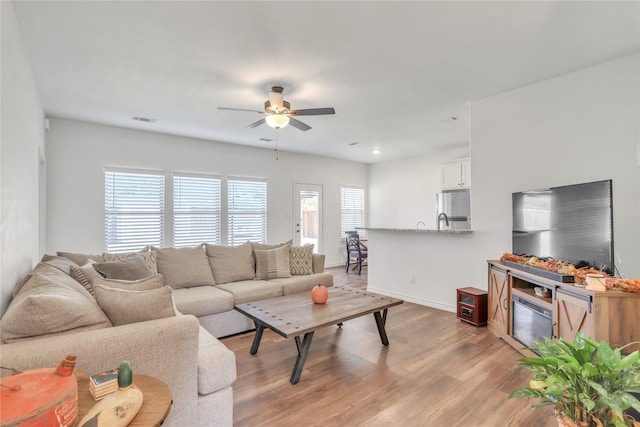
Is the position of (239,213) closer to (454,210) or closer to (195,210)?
(195,210)

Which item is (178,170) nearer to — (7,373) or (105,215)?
(105,215)

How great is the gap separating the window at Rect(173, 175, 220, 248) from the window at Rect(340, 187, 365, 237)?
3202mm

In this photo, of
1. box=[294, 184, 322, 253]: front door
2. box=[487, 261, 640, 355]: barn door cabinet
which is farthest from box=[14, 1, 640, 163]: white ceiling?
box=[294, 184, 322, 253]: front door

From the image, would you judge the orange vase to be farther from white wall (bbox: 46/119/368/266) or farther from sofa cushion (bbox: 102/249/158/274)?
white wall (bbox: 46/119/368/266)

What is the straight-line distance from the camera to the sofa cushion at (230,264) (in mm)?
3836

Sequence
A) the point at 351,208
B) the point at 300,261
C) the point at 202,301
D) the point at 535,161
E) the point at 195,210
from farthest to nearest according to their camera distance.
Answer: the point at 351,208, the point at 195,210, the point at 300,261, the point at 535,161, the point at 202,301

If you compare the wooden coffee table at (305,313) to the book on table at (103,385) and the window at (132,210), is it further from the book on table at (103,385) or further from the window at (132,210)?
the window at (132,210)

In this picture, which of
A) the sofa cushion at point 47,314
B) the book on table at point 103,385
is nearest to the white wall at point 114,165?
the sofa cushion at point 47,314

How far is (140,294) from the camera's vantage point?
1.67 metres

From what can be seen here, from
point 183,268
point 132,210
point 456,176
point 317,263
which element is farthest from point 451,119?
point 132,210

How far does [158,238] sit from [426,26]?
4954mm

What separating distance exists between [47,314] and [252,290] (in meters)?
2.22

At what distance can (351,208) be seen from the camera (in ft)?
26.4

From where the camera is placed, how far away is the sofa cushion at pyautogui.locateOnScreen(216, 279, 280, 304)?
3391 mm
